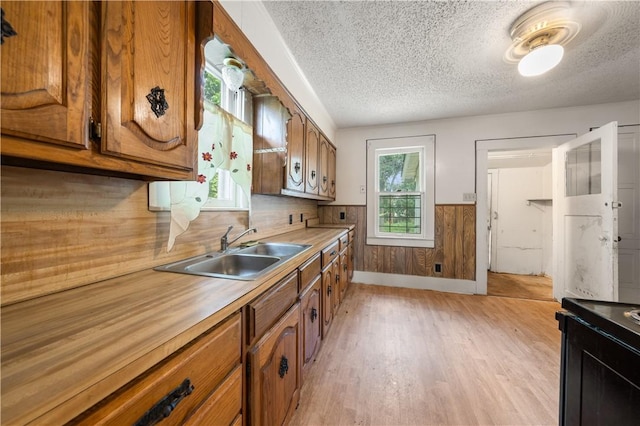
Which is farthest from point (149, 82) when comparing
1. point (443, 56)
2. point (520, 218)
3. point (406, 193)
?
point (520, 218)

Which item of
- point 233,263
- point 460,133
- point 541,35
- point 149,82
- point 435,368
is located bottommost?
point 435,368

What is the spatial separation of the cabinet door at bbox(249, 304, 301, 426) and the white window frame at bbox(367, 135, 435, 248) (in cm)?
259

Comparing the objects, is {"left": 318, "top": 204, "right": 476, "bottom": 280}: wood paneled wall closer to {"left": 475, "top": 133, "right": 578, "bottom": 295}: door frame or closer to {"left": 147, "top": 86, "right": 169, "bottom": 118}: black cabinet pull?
{"left": 475, "top": 133, "right": 578, "bottom": 295}: door frame

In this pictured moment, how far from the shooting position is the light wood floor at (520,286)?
316cm

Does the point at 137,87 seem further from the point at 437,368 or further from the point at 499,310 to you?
the point at 499,310

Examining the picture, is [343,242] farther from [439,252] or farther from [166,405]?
[166,405]

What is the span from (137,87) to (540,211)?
544cm

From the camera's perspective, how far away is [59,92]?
0.53 meters

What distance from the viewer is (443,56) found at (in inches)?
78.1

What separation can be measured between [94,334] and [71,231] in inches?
19.4

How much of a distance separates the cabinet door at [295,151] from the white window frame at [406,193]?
167 cm

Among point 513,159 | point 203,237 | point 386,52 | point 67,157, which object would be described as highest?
point 386,52

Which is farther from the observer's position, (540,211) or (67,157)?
(540,211)

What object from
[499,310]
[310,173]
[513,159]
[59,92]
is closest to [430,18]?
[310,173]
